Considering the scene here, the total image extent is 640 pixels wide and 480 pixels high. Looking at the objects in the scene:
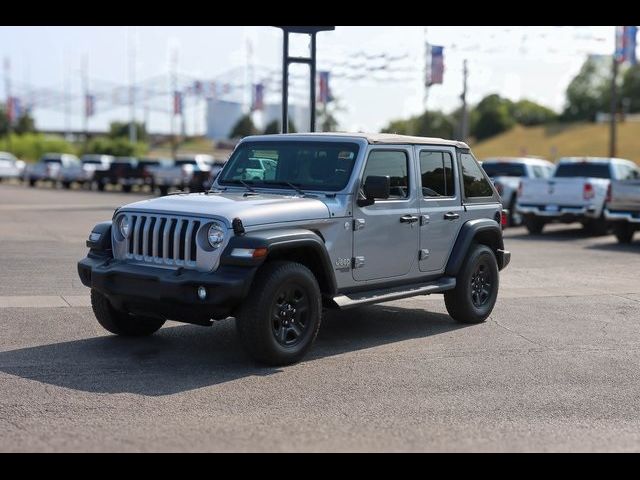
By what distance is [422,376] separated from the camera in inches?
303

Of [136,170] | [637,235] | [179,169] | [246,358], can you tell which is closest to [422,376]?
[246,358]

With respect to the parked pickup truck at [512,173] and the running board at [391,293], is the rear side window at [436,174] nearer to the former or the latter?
the running board at [391,293]

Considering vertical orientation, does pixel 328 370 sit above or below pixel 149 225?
below

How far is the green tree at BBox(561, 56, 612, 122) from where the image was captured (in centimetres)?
15700

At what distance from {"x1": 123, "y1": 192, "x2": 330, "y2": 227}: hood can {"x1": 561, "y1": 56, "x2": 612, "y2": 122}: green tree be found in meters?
153

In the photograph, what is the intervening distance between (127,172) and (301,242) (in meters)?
37.3

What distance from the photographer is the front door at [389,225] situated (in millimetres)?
8789

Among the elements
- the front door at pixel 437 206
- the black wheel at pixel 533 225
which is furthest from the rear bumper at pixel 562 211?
the front door at pixel 437 206

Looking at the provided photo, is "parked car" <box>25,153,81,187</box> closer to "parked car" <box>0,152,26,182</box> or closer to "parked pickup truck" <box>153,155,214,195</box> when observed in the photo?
"parked car" <box>0,152,26,182</box>

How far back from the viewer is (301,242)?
314 inches

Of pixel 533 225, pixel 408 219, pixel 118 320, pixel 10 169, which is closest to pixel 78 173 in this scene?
pixel 10 169
